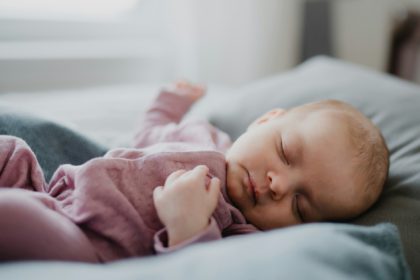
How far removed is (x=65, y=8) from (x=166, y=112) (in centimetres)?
131

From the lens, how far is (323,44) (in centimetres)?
248

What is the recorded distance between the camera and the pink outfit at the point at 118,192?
647 mm

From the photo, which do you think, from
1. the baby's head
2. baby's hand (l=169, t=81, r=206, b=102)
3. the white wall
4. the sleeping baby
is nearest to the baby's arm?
baby's hand (l=169, t=81, r=206, b=102)

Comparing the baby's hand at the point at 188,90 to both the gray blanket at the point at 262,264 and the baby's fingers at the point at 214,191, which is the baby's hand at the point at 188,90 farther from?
the gray blanket at the point at 262,264

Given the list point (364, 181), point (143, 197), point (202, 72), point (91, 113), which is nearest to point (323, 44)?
point (202, 72)

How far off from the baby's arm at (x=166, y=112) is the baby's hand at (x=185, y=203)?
0.36 m

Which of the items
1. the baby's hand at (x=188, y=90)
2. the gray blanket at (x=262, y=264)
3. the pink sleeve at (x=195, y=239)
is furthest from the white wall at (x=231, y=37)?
the gray blanket at (x=262, y=264)

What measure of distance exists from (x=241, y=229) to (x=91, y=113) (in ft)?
2.36

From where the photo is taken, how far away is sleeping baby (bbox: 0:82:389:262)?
592mm

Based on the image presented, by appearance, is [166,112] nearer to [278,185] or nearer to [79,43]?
[278,185]

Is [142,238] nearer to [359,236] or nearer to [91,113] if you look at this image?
[359,236]

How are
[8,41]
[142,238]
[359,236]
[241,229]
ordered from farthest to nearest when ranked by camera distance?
1. [8,41]
2. [241,229]
3. [142,238]
4. [359,236]

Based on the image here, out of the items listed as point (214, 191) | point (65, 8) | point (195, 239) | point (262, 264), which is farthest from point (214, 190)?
point (65, 8)

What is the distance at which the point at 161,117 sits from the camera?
3.86 ft
